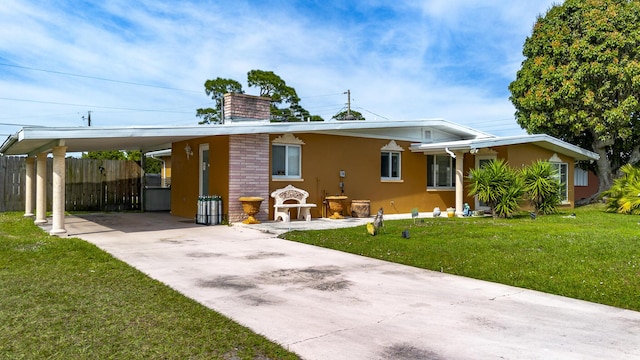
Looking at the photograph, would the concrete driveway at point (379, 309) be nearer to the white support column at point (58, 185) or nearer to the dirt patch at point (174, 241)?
the dirt patch at point (174, 241)

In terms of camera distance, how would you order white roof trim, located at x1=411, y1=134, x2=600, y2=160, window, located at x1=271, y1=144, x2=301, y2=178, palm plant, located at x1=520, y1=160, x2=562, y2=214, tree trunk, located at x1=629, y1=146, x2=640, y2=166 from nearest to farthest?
window, located at x1=271, y1=144, x2=301, y2=178 → palm plant, located at x1=520, y1=160, x2=562, y2=214 → white roof trim, located at x1=411, y1=134, x2=600, y2=160 → tree trunk, located at x1=629, y1=146, x2=640, y2=166

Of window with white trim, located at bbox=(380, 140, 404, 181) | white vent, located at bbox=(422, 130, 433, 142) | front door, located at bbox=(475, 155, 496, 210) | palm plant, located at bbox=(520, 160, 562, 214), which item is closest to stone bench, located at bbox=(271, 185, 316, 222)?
window with white trim, located at bbox=(380, 140, 404, 181)

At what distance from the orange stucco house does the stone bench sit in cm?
29

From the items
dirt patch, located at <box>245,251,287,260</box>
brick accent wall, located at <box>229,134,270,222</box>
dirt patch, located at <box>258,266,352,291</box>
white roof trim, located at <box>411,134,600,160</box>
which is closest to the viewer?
dirt patch, located at <box>258,266,352,291</box>

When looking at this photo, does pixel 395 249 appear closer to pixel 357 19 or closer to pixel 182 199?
pixel 182 199

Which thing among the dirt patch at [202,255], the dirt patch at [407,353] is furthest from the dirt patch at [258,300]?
the dirt patch at [202,255]

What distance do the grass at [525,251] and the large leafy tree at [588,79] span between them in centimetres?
770

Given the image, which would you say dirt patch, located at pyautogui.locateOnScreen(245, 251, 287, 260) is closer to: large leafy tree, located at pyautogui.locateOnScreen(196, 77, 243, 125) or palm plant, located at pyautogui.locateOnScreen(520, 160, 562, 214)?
palm plant, located at pyautogui.locateOnScreen(520, 160, 562, 214)

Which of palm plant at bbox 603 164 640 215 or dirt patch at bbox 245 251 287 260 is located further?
palm plant at bbox 603 164 640 215

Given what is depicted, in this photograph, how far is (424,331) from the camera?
3.83 m

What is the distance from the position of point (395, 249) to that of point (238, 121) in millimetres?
6651

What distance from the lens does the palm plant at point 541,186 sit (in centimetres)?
1359

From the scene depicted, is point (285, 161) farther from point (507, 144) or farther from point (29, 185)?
point (29, 185)

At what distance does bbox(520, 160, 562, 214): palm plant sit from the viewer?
13.6 metres
